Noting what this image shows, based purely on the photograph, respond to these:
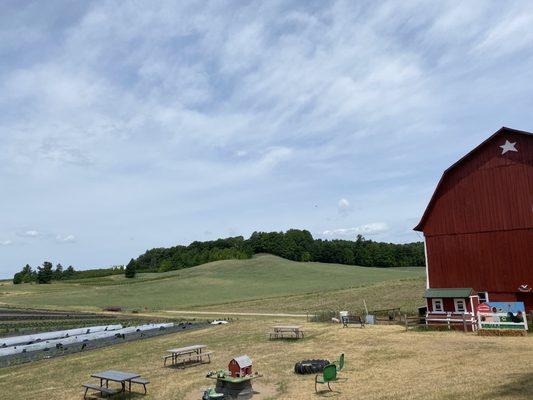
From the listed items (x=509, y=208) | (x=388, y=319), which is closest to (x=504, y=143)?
(x=509, y=208)

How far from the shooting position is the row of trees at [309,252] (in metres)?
156

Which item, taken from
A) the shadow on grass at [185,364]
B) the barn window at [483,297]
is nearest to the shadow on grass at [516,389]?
the shadow on grass at [185,364]

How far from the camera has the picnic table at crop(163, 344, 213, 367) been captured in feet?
77.0

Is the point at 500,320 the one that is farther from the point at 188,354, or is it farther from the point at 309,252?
the point at 309,252

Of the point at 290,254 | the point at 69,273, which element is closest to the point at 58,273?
the point at 69,273

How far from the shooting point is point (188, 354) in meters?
26.2

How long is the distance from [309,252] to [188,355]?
521 ft

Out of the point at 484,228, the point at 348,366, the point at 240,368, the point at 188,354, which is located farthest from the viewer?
the point at 484,228

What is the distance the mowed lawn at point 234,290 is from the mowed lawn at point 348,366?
864 inches

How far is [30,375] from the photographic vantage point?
926 inches

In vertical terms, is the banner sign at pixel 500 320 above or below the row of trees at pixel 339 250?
below

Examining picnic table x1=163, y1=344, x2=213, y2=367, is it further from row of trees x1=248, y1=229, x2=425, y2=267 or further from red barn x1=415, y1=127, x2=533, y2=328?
row of trees x1=248, y1=229, x2=425, y2=267

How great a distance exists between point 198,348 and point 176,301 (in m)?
51.8

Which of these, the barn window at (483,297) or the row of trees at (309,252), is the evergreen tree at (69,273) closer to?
the row of trees at (309,252)
